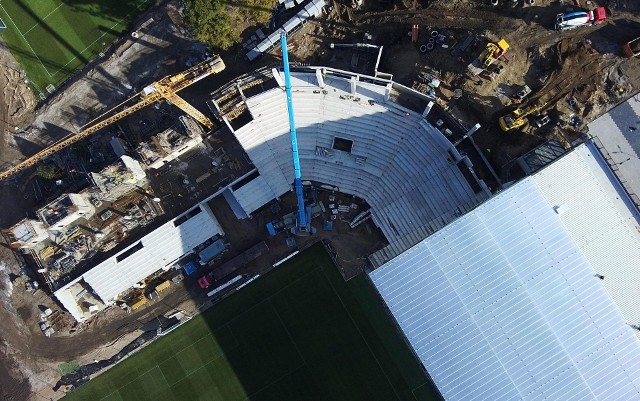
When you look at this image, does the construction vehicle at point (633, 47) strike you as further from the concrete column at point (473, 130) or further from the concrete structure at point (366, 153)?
the concrete structure at point (366, 153)

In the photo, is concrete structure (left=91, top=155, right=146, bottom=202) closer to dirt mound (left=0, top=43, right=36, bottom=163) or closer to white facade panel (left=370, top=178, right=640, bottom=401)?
dirt mound (left=0, top=43, right=36, bottom=163)

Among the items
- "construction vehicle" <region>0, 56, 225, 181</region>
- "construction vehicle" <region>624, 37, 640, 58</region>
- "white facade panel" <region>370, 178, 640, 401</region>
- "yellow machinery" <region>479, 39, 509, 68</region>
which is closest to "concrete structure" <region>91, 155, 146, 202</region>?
"construction vehicle" <region>0, 56, 225, 181</region>

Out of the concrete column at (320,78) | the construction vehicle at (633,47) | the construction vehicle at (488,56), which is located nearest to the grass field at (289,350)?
the concrete column at (320,78)

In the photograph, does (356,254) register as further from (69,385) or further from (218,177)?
(69,385)

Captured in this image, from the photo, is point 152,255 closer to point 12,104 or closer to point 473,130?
point 12,104

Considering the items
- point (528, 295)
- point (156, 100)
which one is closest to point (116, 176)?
point (156, 100)

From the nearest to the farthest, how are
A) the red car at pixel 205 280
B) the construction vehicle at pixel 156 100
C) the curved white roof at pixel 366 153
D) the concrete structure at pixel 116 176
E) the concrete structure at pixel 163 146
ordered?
the curved white roof at pixel 366 153 < the construction vehicle at pixel 156 100 < the concrete structure at pixel 116 176 < the concrete structure at pixel 163 146 < the red car at pixel 205 280
